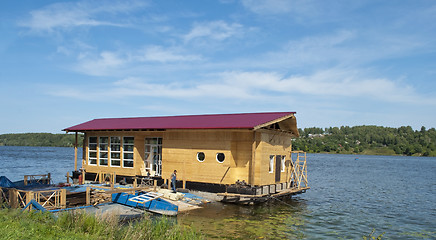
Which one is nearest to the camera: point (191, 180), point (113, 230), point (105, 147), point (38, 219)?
point (113, 230)

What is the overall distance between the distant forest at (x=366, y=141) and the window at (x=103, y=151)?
12797 centimetres

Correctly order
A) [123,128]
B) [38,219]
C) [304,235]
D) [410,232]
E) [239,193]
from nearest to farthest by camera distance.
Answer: [38,219], [304,235], [410,232], [239,193], [123,128]

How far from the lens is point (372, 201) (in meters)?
29.8

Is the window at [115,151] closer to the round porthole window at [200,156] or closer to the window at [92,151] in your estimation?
the window at [92,151]

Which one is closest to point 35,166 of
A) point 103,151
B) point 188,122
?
point 103,151

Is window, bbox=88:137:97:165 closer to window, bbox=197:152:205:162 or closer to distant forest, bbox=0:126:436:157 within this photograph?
window, bbox=197:152:205:162

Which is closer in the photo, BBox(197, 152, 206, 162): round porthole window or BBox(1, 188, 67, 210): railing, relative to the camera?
BBox(1, 188, 67, 210): railing

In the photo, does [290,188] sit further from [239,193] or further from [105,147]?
[105,147]

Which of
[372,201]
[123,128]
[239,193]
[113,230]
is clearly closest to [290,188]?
[239,193]

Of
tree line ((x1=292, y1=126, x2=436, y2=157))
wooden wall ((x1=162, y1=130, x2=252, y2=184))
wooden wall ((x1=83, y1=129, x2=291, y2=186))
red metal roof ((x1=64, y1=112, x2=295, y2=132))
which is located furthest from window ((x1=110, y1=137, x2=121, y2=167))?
tree line ((x1=292, y1=126, x2=436, y2=157))

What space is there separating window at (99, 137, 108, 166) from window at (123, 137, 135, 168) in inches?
75.9

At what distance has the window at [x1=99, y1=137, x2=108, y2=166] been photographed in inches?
1116

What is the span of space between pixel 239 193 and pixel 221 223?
13.7 ft

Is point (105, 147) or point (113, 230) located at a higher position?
point (105, 147)
